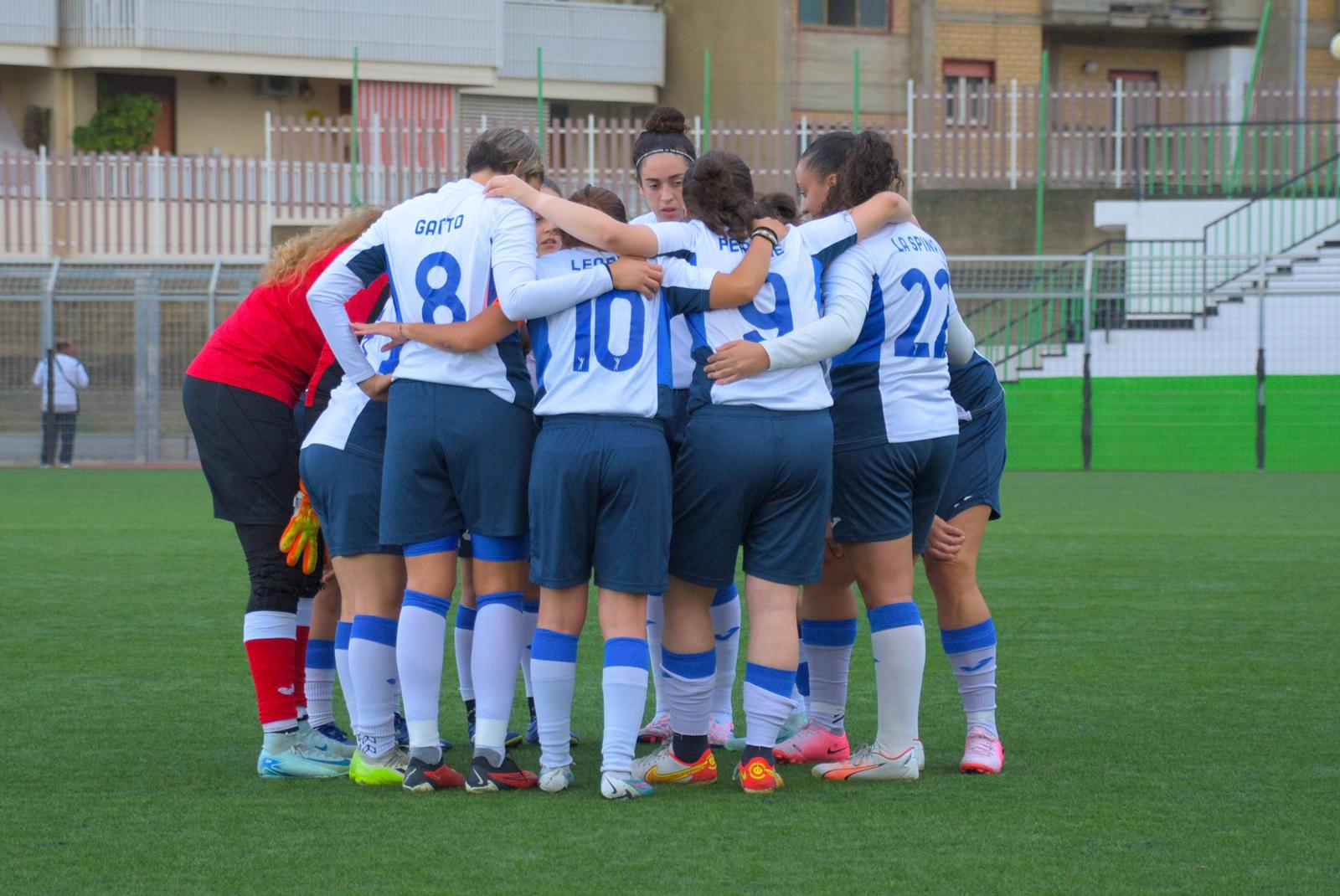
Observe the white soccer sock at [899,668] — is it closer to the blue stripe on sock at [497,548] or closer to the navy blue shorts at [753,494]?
the navy blue shorts at [753,494]

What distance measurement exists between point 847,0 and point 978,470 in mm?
26944

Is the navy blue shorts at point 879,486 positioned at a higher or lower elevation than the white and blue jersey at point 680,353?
lower

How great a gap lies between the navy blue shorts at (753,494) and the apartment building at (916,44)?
2573cm

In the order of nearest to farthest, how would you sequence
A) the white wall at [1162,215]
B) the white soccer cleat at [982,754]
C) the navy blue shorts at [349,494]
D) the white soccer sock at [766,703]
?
1. the white soccer sock at [766,703]
2. the navy blue shorts at [349,494]
3. the white soccer cleat at [982,754]
4. the white wall at [1162,215]

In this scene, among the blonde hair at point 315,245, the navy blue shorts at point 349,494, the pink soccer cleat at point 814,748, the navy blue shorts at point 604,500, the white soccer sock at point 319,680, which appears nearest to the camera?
the navy blue shorts at point 604,500

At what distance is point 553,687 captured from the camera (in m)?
4.50

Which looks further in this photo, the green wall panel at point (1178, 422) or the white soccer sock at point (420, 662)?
the green wall panel at point (1178, 422)

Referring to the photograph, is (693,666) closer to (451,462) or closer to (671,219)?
(451,462)

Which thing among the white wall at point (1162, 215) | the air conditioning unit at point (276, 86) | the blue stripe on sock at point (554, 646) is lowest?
the blue stripe on sock at point (554, 646)

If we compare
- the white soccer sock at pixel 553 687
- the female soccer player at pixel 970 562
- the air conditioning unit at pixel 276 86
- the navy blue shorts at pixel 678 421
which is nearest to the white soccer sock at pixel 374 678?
the white soccer sock at pixel 553 687

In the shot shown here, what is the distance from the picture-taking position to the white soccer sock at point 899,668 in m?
4.79

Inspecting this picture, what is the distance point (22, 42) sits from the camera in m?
26.7

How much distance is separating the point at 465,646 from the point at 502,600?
1114mm

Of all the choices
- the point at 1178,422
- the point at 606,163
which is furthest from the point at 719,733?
the point at 606,163
